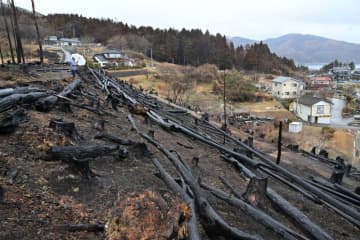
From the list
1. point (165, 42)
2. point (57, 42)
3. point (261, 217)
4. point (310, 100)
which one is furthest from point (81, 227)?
point (57, 42)

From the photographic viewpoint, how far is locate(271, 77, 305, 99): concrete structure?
136 feet

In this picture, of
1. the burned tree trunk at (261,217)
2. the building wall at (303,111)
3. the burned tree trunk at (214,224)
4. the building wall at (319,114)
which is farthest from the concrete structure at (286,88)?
the burned tree trunk at (214,224)

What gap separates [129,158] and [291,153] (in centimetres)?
829

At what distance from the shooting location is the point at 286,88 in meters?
41.7

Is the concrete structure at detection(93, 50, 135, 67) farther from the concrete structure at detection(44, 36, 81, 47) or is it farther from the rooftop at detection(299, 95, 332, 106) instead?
the rooftop at detection(299, 95, 332, 106)

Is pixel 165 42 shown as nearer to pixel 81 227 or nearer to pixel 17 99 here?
pixel 17 99

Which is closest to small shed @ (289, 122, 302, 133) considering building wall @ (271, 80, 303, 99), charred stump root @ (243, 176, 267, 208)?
building wall @ (271, 80, 303, 99)

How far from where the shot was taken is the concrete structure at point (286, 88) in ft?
136

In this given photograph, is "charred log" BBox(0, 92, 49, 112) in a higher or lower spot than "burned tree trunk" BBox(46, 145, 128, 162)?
higher

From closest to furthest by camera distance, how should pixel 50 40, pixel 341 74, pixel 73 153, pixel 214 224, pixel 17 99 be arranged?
pixel 214 224 → pixel 73 153 → pixel 17 99 → pixel 50 40 → pixel 341 74

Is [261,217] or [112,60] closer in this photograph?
[261,217]

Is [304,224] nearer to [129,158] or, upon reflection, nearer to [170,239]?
[170,239]

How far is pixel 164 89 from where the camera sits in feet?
101

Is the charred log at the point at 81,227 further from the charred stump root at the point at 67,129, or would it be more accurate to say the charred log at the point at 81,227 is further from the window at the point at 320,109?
the window at the point at 320,109
